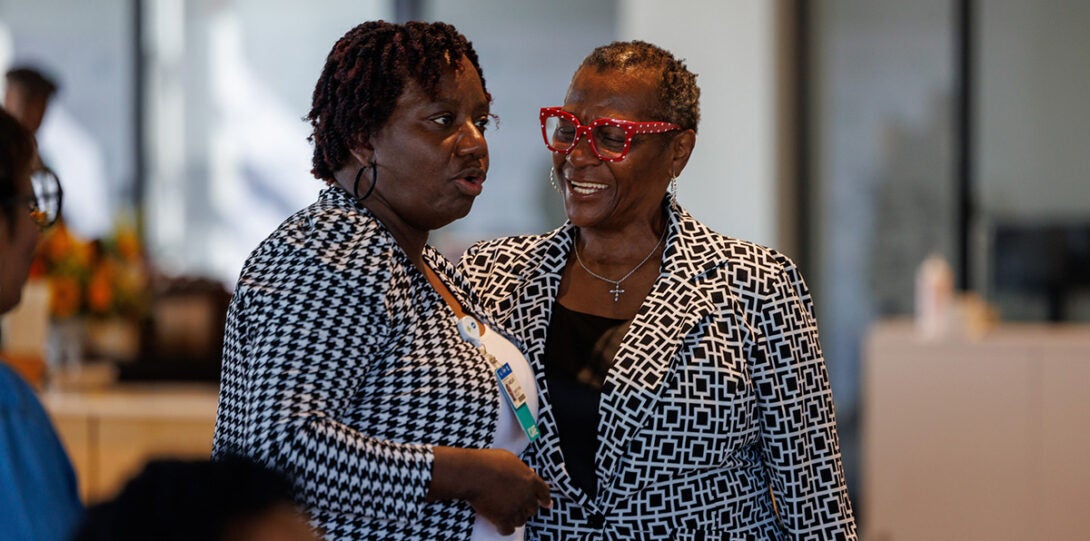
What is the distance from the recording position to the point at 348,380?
147 cm

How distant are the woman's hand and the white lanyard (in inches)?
3.9

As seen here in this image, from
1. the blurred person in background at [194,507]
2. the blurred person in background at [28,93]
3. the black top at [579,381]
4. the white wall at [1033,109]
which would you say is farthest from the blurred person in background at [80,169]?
the blurred person in background at [194,507]

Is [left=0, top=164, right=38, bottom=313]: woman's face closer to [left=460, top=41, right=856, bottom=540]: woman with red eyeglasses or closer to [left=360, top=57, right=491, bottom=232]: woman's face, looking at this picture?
[left=360, top=57, right=491, bottom=232]: woman's face

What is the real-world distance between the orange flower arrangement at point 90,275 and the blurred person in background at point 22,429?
331cm

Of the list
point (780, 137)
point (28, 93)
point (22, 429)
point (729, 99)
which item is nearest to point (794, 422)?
point (22, 429)

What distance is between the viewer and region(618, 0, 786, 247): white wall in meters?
5.80

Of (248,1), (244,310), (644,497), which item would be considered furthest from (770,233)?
(244,310)

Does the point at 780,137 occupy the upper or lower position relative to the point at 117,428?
upper

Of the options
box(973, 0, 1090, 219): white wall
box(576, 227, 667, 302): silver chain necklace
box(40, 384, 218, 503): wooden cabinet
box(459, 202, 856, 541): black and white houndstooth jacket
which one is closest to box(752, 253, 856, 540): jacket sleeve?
box(459, 202, 856, 541): black and white houndstooth jacket

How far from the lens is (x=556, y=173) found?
2.06m

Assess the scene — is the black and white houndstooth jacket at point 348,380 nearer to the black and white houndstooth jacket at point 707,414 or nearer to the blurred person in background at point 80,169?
the black and white houndstooth jacket at point 707,414

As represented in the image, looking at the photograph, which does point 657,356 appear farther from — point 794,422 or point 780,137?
point 780,137

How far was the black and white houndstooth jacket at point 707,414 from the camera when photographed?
190 centimetres

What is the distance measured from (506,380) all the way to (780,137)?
453 centimetres
